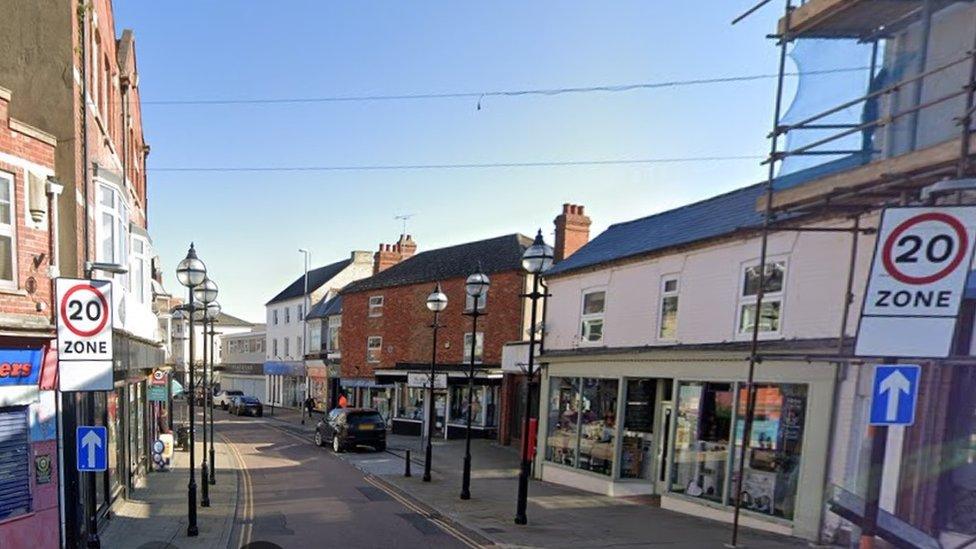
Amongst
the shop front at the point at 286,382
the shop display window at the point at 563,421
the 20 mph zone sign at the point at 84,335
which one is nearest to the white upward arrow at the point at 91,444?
the 20 mph zone sign at the point at 84,335

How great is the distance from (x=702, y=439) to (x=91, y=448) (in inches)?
399

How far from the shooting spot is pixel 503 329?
86.0ft

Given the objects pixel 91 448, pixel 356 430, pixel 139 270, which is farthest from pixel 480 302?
pixel 91 448

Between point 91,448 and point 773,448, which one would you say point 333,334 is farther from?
point 91,448

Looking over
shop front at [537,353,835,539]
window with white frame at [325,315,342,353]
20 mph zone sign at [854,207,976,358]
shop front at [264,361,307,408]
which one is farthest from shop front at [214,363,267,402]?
20 mph zone sign at [854,207,976,358]

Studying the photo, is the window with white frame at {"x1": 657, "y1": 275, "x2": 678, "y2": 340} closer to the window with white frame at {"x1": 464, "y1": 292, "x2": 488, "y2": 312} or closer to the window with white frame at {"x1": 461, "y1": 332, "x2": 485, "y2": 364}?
the window with white frame at {"x1": 464, "y1": 292, "x2": 488, "y2": 312}

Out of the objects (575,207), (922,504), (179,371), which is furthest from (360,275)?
(922,504)

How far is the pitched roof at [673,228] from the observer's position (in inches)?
482

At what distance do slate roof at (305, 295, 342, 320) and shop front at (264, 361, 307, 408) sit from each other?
12.9ft

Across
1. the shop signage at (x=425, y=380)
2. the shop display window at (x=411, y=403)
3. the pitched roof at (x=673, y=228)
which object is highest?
the pitched roof at (x=673, y=228)

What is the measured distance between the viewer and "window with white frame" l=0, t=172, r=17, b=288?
27.5 feet

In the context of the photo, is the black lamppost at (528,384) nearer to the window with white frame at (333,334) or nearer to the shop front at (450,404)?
the shop front at (450,404)

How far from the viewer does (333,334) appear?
40.7 meters

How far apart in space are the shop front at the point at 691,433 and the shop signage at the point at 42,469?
10.8m
